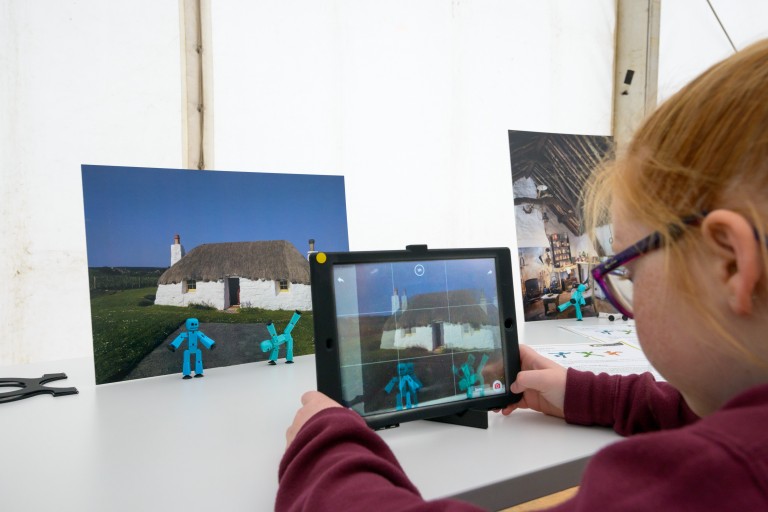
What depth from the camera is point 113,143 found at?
1.29 metres

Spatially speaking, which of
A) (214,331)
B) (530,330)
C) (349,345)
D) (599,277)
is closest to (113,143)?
(214,331)

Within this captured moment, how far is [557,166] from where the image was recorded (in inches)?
51.6

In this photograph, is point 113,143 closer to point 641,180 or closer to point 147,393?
point 147,393

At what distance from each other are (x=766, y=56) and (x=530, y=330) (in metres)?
0.88

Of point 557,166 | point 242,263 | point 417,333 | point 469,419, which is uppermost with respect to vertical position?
point 557,166

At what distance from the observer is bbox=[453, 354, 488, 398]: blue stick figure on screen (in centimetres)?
57

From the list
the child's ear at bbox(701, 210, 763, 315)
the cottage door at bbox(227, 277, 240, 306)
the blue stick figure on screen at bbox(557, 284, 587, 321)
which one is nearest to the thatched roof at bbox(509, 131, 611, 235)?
the blue stick figure on screen at bbox(557, 284, 587, 321)

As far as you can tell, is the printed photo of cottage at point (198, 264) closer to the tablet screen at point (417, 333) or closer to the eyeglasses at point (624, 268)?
the tablet screen at point (417, 333)

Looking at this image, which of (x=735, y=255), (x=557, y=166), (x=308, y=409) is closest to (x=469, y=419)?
(x=308, y=409)

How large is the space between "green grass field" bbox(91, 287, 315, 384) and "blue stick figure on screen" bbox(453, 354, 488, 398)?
0.53 m

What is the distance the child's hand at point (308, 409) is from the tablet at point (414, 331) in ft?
0.07

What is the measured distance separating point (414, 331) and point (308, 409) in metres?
0.17

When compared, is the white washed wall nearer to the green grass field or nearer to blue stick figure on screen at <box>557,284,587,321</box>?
the green grass field

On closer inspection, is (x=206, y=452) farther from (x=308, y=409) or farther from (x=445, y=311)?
(x=445, y=311)
